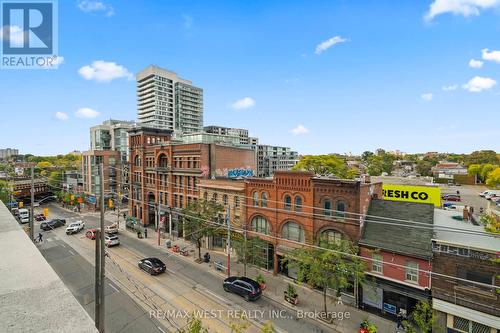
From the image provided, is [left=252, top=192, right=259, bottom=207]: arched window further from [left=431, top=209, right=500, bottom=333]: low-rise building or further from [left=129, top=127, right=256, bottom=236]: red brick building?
[left=431, top=209, right=500, bottom=333]: low-rise building

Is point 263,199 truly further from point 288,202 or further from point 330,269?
point 330,269

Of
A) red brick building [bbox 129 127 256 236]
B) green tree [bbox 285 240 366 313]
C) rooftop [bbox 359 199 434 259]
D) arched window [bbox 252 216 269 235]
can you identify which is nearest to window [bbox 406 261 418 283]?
rooftop [bbox 359 199 434 259]

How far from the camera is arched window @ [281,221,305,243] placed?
23800 millimetres

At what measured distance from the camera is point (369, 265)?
19.7 meters

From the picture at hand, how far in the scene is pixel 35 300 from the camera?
97.3 inches

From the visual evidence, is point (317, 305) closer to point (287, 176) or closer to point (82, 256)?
point (287, 176)

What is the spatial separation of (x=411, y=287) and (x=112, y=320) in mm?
22046

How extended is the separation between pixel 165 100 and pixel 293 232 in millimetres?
112054

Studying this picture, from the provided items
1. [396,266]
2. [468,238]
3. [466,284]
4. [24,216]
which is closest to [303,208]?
[396,266]

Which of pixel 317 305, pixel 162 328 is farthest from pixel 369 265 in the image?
pixel 162 328

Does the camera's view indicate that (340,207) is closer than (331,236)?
Yes

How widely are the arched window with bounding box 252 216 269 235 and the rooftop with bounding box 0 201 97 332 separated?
23.6 meters

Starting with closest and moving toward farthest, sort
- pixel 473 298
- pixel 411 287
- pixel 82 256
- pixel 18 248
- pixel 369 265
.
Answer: pixel 18 248 < pixel 473 298 < pixel 411 287 < pixel 369 265 < pixel 82 256

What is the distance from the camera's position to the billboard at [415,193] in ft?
80.9
